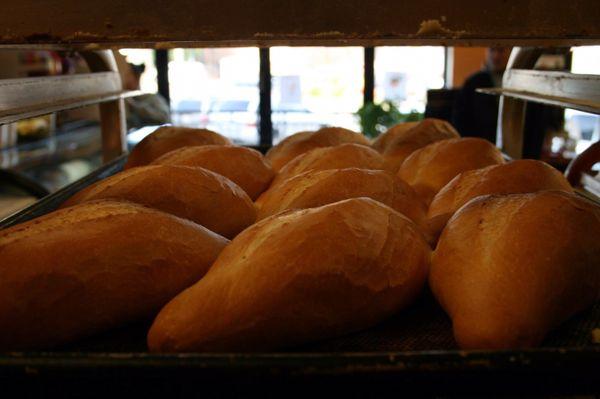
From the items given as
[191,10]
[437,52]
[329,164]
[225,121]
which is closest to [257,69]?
[225,121]

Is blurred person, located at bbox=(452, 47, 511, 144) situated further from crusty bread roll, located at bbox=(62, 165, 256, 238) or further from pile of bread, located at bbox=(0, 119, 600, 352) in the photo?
pile of bread, located at bbox=(0, 119, 600, 352)

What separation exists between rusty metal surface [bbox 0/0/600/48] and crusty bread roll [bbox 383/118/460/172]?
0.81 metres

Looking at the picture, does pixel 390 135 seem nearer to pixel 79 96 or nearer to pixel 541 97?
pixel 541 97

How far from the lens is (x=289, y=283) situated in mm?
662

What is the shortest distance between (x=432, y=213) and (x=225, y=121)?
5.72 metres

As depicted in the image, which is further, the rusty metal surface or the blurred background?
the blurred background

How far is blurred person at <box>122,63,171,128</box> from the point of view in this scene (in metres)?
4.00

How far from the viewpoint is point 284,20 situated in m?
0.72

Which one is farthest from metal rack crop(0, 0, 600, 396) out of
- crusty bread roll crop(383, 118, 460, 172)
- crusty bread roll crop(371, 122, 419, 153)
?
crusty bread roll crop(371, 122, 419, 153)

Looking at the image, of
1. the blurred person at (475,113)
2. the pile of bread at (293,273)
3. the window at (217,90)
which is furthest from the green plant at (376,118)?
the pile of bread at (293,273)

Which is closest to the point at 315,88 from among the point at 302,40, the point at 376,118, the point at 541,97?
the point at 376,118

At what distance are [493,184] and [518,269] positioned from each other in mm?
370

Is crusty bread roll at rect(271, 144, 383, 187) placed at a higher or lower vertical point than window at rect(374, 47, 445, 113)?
lower

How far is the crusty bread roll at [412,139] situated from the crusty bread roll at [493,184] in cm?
45
